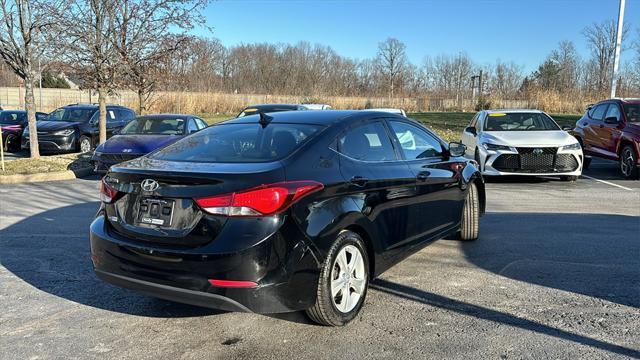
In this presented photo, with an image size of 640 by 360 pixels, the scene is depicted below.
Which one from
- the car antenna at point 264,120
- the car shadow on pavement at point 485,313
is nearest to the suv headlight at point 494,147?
the car shadow on pavement at point 485,313

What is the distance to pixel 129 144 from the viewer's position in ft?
37.5

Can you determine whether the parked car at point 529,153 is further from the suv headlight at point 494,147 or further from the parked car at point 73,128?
the parked car at point 73,128

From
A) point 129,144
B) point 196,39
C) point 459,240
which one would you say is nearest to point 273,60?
point 196,39

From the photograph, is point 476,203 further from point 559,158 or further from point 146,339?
point 559,158

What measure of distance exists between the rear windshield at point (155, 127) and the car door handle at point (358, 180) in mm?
9263

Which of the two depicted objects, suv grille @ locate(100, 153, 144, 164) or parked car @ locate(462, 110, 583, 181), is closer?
parked car @ locate(462, 110, 583, 181)

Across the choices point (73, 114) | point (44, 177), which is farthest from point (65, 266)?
point (73, 114)

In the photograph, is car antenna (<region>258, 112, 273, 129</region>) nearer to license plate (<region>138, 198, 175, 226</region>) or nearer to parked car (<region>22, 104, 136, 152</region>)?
license plate (<region>138, 198, 175, 226</region>)

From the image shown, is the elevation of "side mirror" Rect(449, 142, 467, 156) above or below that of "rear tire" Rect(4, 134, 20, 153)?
above

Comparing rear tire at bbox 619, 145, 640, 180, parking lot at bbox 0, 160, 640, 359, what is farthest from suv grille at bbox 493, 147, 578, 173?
parking lot at bbox 0, 160, 640, 359

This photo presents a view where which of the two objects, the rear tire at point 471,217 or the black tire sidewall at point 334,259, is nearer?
the black tire sidewall at point 334,259

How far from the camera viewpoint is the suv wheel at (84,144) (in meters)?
16.0

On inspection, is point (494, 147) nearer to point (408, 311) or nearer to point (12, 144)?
point (408, 311)

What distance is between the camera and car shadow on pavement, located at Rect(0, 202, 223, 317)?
4215 mm
